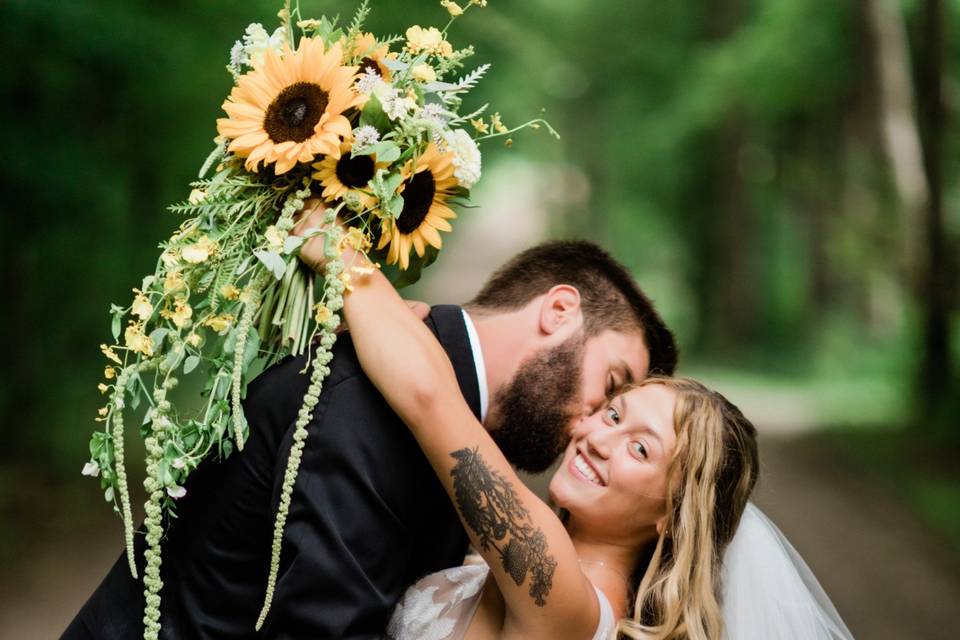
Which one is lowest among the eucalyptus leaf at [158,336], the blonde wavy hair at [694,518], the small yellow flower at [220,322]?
the blonde wavy hair at [694,518]

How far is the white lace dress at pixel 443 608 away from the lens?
123 inches

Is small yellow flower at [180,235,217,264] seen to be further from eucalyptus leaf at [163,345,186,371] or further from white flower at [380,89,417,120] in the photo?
white flower at [380,89,417,120]

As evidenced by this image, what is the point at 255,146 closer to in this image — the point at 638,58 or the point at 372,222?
the point at 372,222

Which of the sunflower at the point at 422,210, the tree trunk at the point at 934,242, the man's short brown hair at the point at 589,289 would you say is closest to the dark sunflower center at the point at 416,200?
the sunflower at the point at 422,210

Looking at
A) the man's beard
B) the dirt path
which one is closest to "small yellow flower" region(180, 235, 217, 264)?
the man's beard

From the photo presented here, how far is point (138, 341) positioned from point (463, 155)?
3.42ft

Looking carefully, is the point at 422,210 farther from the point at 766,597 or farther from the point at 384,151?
the point at 766,597

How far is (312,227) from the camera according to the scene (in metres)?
2.73

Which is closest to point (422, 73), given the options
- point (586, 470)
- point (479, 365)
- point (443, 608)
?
point (479, 365)

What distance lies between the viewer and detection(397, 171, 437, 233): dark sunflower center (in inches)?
113

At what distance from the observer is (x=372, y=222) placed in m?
2.85

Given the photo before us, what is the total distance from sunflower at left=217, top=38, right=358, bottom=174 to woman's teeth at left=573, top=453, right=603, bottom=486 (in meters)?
1.37

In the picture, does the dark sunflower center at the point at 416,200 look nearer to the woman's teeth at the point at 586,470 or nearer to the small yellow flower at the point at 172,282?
the small yellow flower at the point at 172,282

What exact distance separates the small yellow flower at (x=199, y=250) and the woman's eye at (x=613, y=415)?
1426mm
